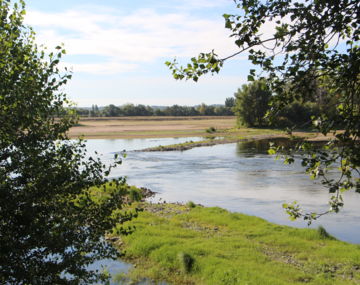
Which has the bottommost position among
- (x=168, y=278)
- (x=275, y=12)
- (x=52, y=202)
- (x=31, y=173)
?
(x=168, y=278)

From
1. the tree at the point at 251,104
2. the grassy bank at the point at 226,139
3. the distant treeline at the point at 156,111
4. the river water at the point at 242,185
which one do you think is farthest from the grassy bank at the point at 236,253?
the distant treeline at the point at 156,111

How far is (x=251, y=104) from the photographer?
94000 millimetres

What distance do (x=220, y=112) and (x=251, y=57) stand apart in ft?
569

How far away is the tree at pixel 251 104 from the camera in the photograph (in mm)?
92188

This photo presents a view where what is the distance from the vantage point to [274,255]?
15.2 meters

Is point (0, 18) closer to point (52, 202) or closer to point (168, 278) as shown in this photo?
point (52, 202)

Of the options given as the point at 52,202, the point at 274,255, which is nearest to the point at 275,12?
the point at 52,202

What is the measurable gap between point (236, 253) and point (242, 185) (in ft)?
53.8

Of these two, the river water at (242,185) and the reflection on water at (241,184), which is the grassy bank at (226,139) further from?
the river water at (242,185)

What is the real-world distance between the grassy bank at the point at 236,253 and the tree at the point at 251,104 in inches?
2922

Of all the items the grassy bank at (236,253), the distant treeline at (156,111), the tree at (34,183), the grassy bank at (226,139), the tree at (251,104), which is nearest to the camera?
the tree at (34,183)

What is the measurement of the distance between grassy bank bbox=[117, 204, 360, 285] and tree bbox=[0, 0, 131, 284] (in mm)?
3905

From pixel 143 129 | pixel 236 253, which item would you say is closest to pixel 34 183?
pixel 236 253

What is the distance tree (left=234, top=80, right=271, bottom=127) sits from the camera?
92.2m
